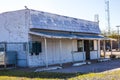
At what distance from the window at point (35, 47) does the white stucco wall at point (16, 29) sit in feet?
2.08

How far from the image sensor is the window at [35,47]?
22766mm

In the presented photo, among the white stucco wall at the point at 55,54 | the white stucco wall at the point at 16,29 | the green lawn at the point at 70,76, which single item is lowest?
the green lawn at the point at 70,76

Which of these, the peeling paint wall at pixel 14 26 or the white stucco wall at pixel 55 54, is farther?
the white stucco wall at pixel 55 54

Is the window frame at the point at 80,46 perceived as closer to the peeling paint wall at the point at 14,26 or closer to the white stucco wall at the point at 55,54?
the white stucco wall at the point at 55,54

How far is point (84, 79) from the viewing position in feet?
45.4

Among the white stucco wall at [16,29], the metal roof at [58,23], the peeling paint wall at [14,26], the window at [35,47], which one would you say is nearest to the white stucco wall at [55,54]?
the window at [35,47]

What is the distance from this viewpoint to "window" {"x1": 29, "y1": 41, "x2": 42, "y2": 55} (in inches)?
896

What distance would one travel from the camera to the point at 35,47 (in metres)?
23.2

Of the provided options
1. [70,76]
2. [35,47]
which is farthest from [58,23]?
[70,76]

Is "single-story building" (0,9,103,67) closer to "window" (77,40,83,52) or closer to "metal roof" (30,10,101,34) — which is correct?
"metal roof" (30,10,101,34)

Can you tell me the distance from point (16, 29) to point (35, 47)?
2344mm

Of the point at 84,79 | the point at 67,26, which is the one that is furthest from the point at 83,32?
the point at 84,79

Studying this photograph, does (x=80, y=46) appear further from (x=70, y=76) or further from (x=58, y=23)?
(x=70, y=76)

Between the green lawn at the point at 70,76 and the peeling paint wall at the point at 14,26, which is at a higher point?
the peeling paint wall at the point at 14,26
